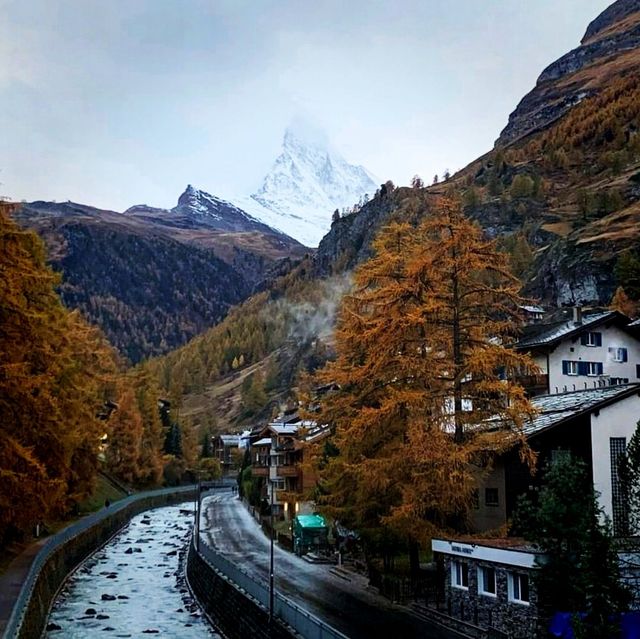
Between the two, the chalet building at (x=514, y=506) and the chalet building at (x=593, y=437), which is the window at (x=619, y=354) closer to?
the chalet building at (x=514, y=506)

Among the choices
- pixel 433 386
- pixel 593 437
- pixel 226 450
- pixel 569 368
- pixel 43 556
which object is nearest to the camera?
pixel 433 386

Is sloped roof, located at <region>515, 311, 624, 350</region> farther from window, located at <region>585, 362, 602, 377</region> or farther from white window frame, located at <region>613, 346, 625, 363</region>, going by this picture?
window, located at <region>585, 362, 602, 377</region>

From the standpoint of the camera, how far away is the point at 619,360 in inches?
2244

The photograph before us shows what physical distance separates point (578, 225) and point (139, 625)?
153300 mm

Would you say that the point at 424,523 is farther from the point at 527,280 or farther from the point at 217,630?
the point at 527,280

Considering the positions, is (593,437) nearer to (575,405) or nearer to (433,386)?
(575,405)

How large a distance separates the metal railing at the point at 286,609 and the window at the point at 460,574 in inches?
227

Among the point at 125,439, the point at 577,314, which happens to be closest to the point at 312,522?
the point at 577,314

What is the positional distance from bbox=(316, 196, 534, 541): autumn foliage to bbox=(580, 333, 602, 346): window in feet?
70.9

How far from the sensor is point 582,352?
180ft

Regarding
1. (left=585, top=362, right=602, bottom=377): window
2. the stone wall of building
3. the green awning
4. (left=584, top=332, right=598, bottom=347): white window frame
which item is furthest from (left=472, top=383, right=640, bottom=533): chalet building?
the green awning

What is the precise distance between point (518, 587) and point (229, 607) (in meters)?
17.6

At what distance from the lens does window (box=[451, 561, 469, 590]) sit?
30609 mm

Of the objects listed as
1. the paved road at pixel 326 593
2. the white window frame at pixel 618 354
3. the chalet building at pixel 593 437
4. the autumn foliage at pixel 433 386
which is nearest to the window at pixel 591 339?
the white window frame at pixel 618 354
